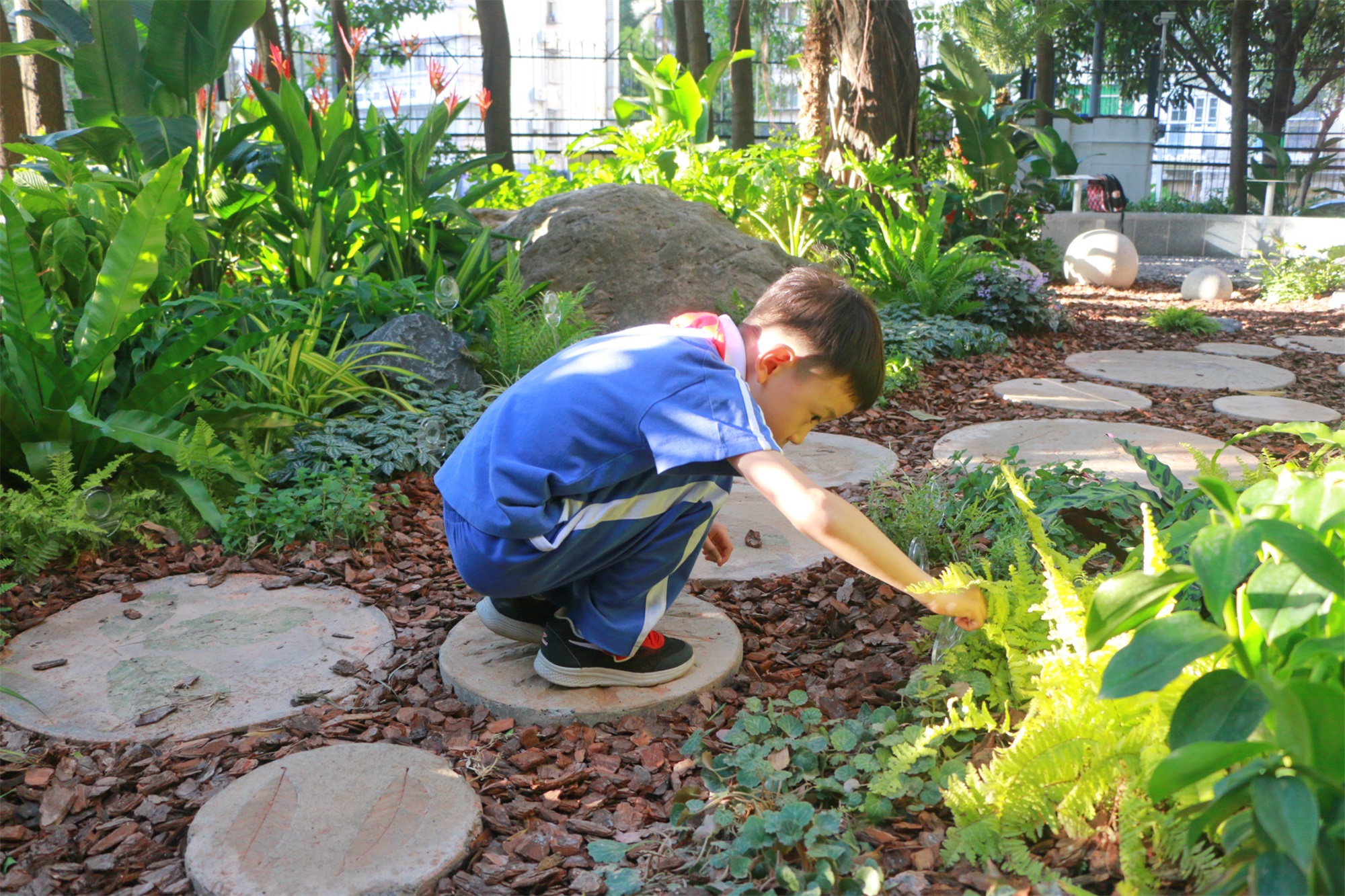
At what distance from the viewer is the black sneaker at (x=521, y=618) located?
2236mm

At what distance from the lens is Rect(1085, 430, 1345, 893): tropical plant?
946 millimetres

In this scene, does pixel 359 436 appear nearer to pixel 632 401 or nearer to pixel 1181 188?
pixel 632 401

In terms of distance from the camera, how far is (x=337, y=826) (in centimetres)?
159

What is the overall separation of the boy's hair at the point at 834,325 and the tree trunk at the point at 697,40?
10348 mm

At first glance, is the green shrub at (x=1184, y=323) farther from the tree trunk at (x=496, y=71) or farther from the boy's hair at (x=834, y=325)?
the tree trunk at (x=496, y=71)

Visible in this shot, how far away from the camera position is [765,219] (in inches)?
281

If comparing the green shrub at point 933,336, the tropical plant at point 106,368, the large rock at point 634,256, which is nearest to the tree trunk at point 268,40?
the large rock at point 634,256

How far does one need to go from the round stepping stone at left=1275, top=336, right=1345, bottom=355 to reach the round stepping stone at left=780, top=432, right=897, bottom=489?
390 centimetres

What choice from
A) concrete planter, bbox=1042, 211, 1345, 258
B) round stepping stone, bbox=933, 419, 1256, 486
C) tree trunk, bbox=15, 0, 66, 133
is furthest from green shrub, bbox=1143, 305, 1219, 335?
tree trunk, bbox=15, 0, 66, 133

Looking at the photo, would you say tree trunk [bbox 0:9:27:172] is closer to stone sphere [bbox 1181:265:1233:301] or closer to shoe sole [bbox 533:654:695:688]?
shoe sole [bbox 533:654:695:688]

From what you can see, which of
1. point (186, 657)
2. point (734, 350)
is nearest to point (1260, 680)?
point (734, 350)

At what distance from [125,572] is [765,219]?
17.5 ft

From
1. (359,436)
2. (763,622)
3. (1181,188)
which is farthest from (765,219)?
(1181,188)

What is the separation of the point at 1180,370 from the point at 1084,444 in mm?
2034
